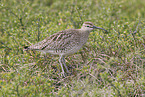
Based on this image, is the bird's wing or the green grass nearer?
the green grass

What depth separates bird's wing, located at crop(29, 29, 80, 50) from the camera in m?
6.64

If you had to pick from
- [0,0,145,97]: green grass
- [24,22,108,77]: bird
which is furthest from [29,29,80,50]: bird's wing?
[0,0,145,97]: green grass

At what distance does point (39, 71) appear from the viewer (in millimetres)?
6270

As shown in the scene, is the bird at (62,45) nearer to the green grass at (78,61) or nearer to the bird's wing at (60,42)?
the bird's wing at (60,42)

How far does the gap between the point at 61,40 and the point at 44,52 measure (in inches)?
23.6

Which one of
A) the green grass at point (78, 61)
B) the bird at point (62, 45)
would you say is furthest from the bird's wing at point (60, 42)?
the green grass at point (78, 61)

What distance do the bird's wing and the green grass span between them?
32 centimetres

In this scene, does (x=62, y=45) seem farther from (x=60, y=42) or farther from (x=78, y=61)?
(x=78, y=61)

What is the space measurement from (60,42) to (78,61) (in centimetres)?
75

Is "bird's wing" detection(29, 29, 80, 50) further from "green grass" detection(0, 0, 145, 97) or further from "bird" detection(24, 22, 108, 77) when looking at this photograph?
"green grass" detection(0, 0, 145, 97)

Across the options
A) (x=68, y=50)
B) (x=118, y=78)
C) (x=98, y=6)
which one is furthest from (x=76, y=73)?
(x=98, y=6)

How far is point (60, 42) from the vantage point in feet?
21.9

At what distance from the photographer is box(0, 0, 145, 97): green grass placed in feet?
17.6

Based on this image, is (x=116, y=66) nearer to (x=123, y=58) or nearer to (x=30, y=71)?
(x=123, y=58)
